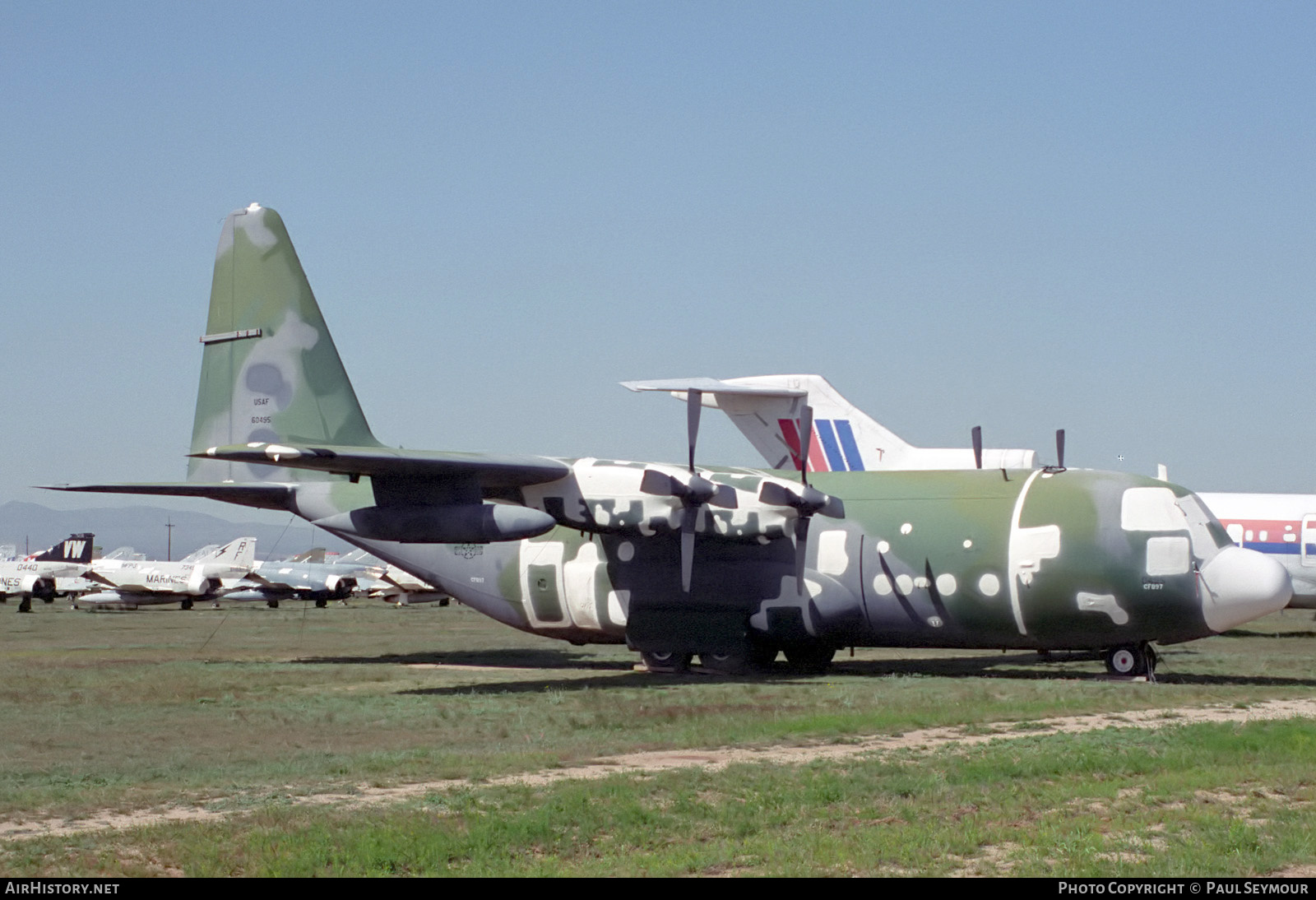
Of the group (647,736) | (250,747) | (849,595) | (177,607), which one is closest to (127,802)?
(250,747)

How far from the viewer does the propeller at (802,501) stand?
25.2 m

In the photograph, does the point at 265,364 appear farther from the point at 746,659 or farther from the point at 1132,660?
the point at 1132,660

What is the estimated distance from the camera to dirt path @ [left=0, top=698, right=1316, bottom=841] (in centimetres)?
1170

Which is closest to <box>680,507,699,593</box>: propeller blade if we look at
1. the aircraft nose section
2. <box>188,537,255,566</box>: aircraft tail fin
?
the aircraft nose section

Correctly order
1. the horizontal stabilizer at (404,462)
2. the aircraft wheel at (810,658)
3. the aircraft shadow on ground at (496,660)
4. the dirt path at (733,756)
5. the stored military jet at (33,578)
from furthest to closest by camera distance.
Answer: the stored military jet at (33,578), the aircraft shadow on ground at (496,660), the aircraft wheel at (810,658), the horizontal stabilizer at (404,462), the dirt path at (733,756)

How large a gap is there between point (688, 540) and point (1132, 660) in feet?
27.1

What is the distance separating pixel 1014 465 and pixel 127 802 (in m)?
22.9

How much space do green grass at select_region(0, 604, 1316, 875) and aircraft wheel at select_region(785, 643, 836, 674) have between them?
1015 millimetres

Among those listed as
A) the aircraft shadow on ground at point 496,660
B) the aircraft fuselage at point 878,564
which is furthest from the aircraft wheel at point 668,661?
the aircraft shadow on ground at point 496,660

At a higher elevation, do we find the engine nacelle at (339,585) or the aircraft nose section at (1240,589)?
the aircraft nose section at (1240,589)

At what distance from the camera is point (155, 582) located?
6694cm

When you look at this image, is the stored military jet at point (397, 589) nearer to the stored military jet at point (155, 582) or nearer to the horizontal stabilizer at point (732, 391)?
the stored military jet at point (155, 582)

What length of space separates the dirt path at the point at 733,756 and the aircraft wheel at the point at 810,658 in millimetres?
8618
